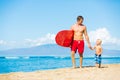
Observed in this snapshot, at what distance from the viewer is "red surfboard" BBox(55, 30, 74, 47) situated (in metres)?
12.2

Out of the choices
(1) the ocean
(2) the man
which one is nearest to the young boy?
(2) the man

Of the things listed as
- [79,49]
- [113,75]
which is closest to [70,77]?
[113,75]

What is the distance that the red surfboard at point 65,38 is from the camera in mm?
12234

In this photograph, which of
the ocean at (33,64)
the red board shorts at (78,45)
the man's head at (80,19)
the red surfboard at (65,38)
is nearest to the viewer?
the man's head at (80,19)

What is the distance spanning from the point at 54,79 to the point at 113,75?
1759 millimetres

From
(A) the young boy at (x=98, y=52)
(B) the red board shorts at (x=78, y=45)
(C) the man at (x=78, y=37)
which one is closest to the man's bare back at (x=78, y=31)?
(C) the man at (x=78, y=37)

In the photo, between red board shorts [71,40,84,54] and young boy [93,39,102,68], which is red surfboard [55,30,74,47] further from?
young boy [93,39,102,68]

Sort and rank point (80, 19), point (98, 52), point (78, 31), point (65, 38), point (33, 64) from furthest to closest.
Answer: point (33, 64) → point (65, 38) → point (98, 52) → point (78, 31) → point (80, 19)

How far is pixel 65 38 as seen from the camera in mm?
12477

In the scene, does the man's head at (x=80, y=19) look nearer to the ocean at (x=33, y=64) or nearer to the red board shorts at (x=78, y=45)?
the red board shorts at (x=78, y=45)

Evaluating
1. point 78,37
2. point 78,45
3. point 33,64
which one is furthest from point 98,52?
point 33,64

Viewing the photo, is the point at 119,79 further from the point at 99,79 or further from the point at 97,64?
the point at 97,64

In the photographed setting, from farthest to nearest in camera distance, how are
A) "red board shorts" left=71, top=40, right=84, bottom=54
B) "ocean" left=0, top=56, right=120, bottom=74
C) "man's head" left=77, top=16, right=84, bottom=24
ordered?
"ocean" left=0, top=56, right=120, bottom=74 → "red board shorts" left=71, top=40, right=84, bottom=54 → "man's head" left=77, top=16, right=84, bottom=24

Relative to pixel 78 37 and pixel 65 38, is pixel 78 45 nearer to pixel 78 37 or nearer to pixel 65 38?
pixel 78 37
